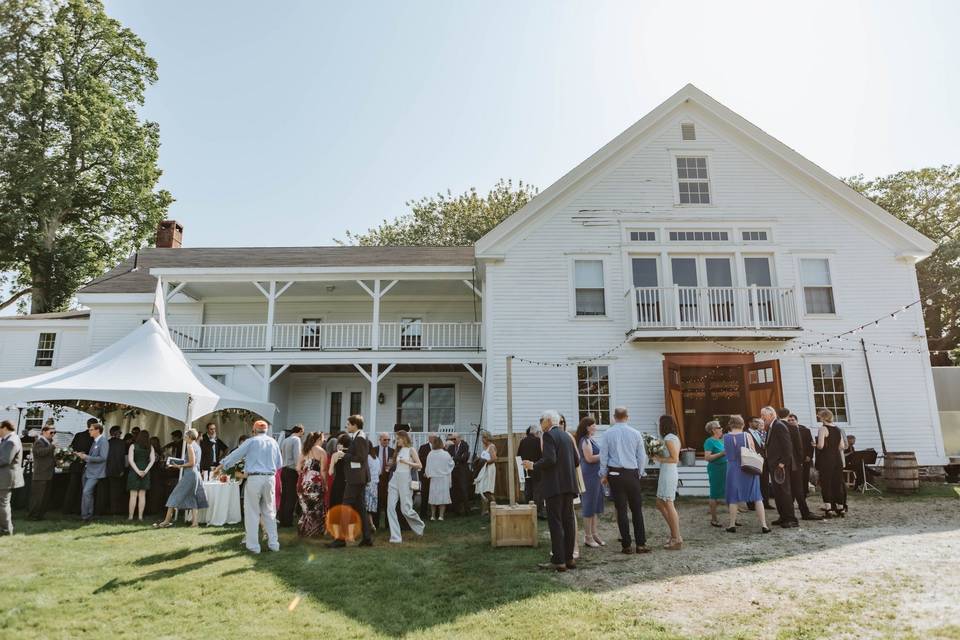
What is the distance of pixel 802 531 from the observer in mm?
9055

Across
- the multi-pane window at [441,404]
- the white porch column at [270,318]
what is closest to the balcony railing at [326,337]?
the white porch column at [270,318]

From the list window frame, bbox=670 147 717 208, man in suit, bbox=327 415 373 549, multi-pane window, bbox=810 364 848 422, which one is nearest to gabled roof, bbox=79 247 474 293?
window frame, bbox=670 147 717 208

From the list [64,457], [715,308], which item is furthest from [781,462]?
[64,457]

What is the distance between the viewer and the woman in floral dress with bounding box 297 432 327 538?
9.39m

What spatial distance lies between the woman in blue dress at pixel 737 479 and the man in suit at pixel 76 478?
11.4 meters

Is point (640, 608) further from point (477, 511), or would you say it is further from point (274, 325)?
point (274, 325)

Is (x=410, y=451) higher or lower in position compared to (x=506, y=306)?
lower

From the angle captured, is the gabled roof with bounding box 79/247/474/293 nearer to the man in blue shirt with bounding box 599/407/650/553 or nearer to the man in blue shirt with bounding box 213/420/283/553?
the man in blue shirt with bounding box 213/420/283/553

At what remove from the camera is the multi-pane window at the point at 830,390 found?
15.6 metres

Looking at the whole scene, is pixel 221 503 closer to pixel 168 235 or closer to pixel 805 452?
pixel 805 452

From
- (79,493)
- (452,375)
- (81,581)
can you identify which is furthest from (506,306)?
(81,581)

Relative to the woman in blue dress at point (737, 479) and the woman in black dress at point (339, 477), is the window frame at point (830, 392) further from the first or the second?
the woman in black dress at point (339, 477)

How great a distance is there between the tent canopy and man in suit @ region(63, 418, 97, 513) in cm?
75

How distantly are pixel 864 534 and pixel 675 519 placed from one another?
9.77 feet
